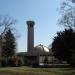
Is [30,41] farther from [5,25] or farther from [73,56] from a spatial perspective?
[73,56]

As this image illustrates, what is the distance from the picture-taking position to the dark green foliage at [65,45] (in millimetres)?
72688

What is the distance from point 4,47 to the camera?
9794cm

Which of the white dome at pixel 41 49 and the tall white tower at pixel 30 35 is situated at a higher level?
the tall white tower at pixel 30 35

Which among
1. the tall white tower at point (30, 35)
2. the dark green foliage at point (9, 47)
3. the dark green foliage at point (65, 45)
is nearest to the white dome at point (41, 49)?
the tall white tower at point (30, 35)

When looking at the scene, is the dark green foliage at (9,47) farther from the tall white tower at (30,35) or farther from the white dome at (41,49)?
the tall white tower at (30,35)

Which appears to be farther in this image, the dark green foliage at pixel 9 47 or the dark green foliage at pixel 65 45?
the dark green foliage at pixel 9 47

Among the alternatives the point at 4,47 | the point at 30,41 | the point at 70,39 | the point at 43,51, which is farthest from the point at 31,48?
the point at 70,39

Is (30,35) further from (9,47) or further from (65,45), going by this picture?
(65,45)

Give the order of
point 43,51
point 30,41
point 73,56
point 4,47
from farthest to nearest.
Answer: point 30,41 → point 43,51 → point 4,47 → point 73,56

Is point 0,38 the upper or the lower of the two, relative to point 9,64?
upper

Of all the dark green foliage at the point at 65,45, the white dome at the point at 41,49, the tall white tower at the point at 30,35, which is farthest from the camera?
the tall white tower at the point at 30,35

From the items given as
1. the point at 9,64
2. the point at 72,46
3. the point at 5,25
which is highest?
the point at 5,25

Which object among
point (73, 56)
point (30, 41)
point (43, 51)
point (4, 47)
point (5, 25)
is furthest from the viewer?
point (30, 41)

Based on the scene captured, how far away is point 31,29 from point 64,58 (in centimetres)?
4877
